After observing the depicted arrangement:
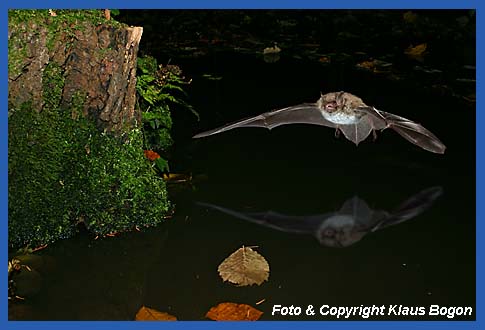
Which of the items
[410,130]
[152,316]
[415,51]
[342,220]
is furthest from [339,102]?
[415,51]

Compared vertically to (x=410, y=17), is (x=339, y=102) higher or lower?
lower

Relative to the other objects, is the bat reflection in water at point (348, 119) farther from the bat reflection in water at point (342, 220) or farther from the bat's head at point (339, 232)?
the bat's head at point (339, 232)

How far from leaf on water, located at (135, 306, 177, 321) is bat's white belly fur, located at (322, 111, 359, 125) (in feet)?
6.34

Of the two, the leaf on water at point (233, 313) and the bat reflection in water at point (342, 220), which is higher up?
the bat reflection in water at point (342, 220)

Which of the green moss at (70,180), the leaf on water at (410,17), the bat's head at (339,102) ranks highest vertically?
the leaf on water at (410,17)

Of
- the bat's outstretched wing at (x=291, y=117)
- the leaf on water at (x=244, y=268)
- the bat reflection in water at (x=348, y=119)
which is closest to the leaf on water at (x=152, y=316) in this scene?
the leaf on water at (x=244, y=268)

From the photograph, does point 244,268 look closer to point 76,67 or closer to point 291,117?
point 76,67

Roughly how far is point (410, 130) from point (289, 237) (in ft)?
4.28

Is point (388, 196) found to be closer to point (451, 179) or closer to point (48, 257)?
point (451, 179)

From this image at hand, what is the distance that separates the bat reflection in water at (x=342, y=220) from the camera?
3547 millimetres

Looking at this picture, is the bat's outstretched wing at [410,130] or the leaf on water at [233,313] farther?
the bat's outstretched wing at [410,130]

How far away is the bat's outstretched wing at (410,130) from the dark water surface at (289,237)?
0.45 feet

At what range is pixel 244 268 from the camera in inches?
124

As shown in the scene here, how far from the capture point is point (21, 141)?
10.3 feet
